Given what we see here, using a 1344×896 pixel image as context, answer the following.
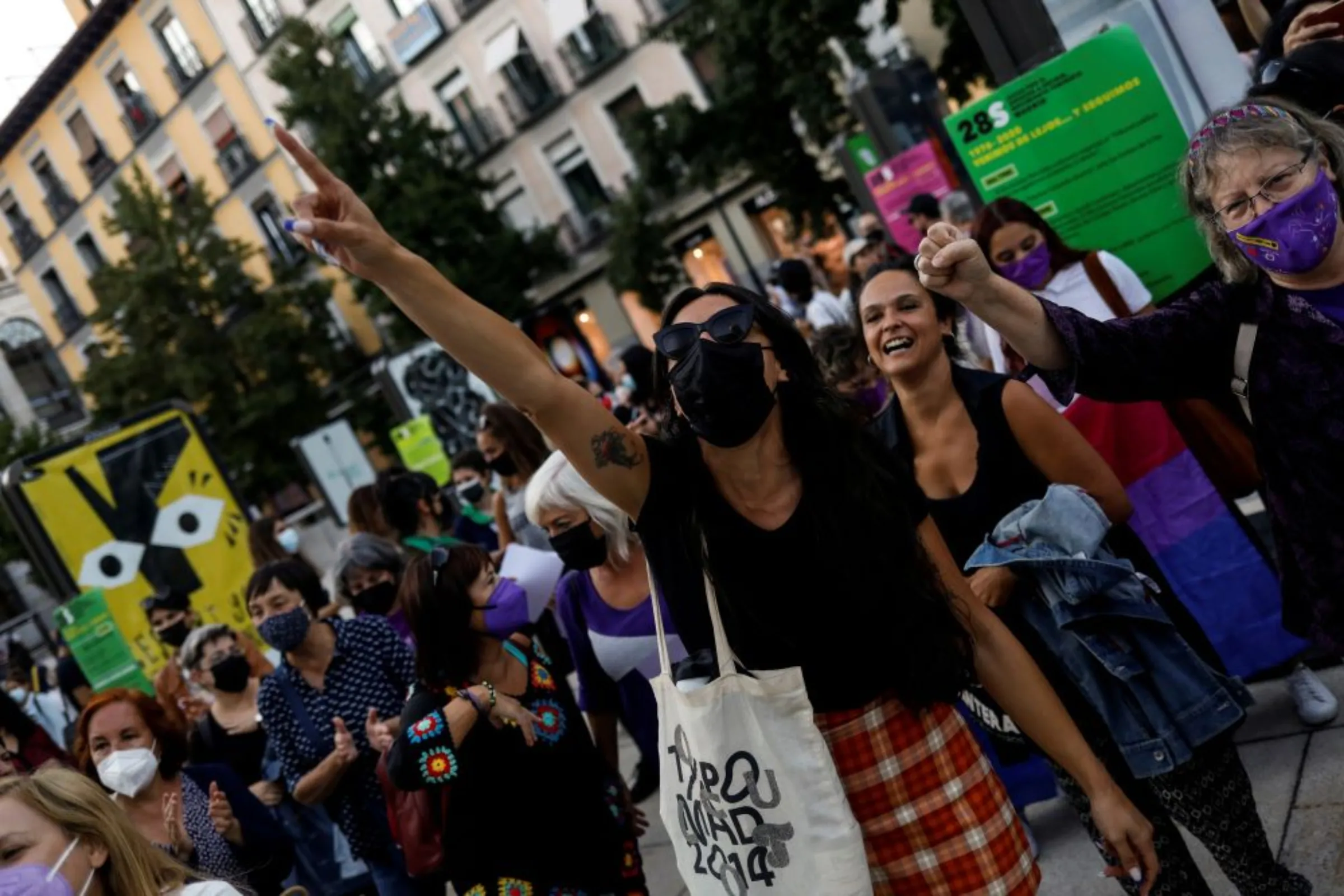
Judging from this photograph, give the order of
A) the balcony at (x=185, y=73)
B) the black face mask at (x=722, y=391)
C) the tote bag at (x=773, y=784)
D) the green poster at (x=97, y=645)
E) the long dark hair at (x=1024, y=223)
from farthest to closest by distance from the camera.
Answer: the balcony at (x=185, y=73) < the green poster at (x=97, y=645) < the long dark hair at (x=1024, y=223) < the black face mask at (x=722, y=391) < the tote bag at (x=773, y=784)

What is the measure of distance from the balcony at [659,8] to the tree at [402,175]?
19.6 feet

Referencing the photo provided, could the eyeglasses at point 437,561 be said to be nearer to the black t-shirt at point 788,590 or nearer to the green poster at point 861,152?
the black t-shirt at point 788,590

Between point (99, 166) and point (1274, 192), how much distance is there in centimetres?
4201

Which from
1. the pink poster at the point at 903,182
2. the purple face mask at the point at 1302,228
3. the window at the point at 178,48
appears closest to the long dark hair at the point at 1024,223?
the purple face mask at the point at 1302,228

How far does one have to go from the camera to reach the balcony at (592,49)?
29.9 m

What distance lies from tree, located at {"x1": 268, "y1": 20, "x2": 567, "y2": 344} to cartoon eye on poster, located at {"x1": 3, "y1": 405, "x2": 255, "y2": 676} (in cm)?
1789

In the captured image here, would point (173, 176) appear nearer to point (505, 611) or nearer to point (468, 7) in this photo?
point (468, 7)

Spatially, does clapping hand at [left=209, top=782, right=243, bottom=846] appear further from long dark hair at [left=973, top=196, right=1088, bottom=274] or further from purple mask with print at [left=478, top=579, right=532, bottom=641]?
long dark hair at [left=973, top=196, right=1088, bottom=274]

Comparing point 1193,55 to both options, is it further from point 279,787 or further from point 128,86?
point 128,86

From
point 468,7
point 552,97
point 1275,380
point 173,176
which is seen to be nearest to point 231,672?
point 1275,380

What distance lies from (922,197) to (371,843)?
236 inches

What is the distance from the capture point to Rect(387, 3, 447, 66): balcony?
31.8 metres

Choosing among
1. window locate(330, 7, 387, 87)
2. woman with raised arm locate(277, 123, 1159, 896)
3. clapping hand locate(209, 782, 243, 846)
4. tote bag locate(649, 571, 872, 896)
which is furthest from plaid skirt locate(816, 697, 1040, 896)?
window locate(330, 7, 387, 87)

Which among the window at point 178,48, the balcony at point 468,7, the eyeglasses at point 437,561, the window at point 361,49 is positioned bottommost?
the eyeglasses at point 437,561
